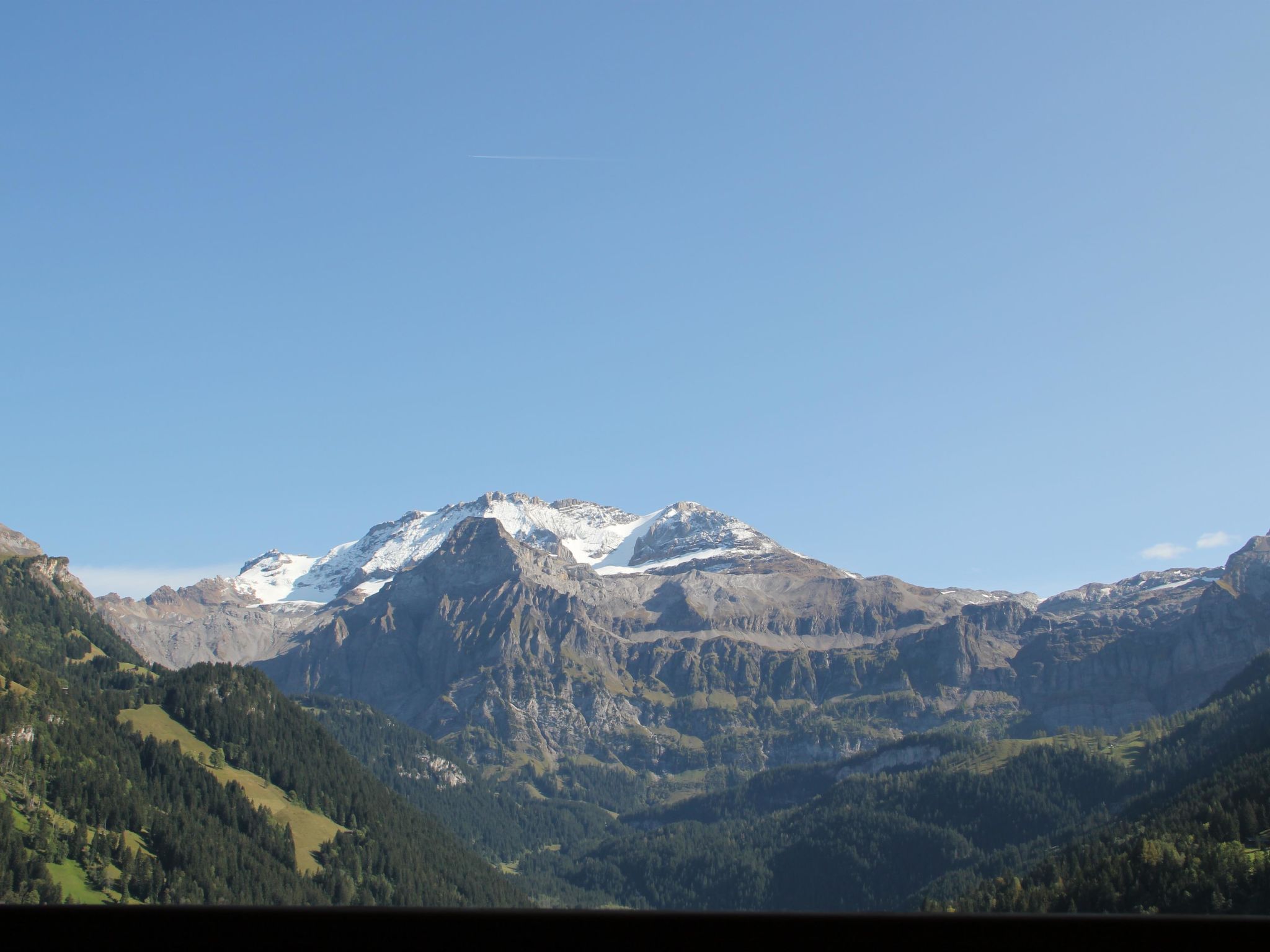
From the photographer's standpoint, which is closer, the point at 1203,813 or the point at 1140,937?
the point at 1140,937

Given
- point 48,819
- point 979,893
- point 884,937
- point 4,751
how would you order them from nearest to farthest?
point 884,937 < point 48,819 < point 4,751 < point 979,893

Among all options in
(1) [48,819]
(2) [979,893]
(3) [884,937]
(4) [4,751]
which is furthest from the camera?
(2) [979,893]

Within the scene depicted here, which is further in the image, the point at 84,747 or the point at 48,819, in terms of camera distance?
the point at 84,747

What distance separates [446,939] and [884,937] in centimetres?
195

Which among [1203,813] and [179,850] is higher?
[179,850]

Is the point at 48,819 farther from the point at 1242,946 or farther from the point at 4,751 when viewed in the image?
the point at 1242,946

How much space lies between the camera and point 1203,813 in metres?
173

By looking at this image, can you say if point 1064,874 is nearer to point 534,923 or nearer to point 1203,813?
point 1203,813

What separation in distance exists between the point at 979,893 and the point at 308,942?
20718 cm

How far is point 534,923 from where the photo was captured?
4.80 metres

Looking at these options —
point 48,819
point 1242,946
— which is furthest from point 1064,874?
point 1242,946

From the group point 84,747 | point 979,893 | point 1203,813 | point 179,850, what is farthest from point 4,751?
point 1203,813

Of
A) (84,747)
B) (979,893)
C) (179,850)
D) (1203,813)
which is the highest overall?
(84,747)

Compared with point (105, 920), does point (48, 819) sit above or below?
below
